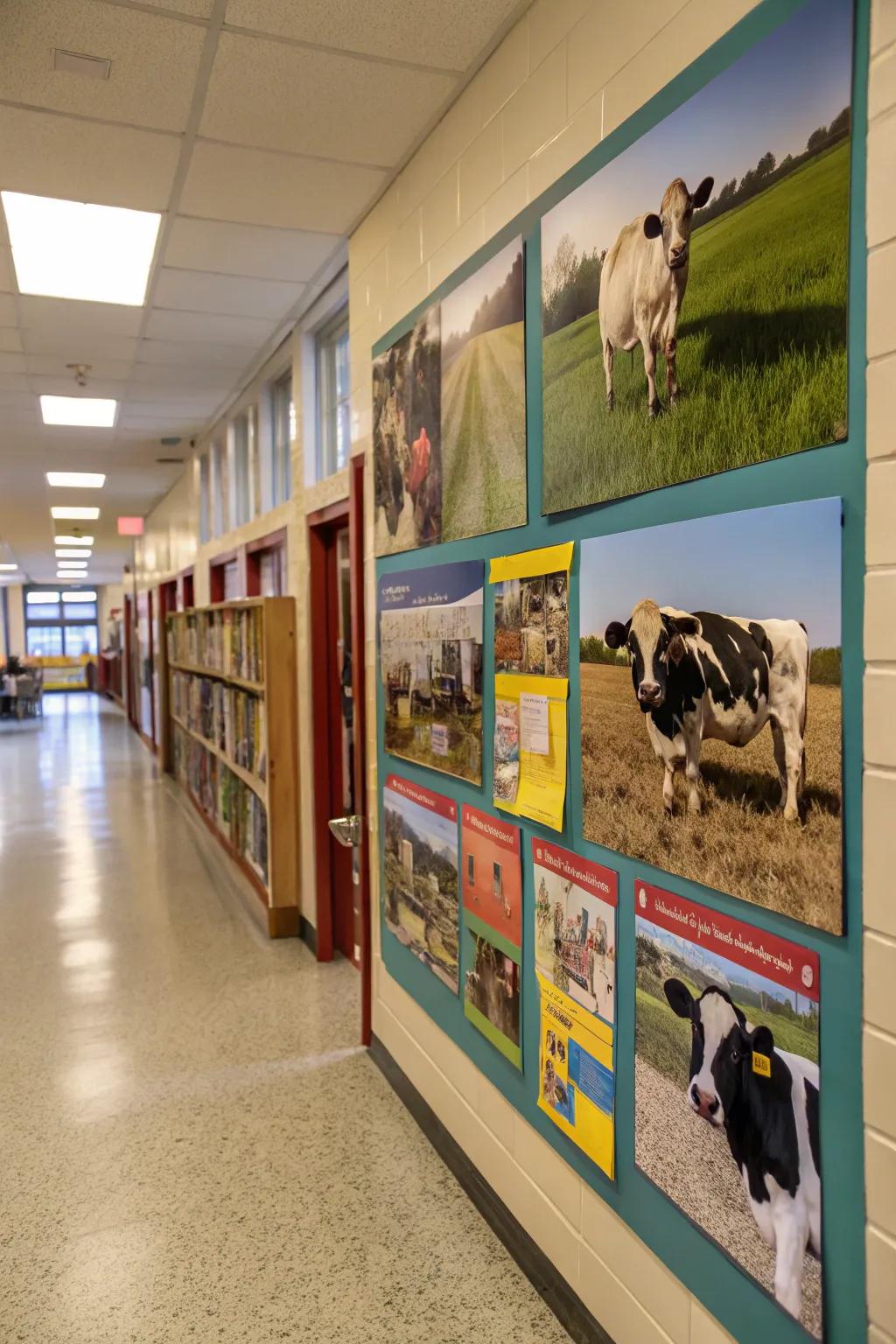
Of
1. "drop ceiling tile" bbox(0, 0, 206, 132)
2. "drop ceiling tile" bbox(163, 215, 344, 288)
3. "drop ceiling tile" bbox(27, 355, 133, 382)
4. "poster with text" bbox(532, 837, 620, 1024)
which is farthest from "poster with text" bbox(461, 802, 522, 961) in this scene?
"drop ceiling tile" bbox(27, 355, 133, 382)

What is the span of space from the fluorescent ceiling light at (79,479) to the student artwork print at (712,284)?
758cm

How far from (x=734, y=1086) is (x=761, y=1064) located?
96mm

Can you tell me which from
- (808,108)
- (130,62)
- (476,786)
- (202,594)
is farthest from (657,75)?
(202,594)

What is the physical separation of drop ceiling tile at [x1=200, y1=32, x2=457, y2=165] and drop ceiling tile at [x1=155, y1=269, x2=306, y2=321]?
3.83ft

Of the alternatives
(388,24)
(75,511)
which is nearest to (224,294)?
(388,24)

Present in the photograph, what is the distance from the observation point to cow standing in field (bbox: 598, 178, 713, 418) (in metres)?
1.60

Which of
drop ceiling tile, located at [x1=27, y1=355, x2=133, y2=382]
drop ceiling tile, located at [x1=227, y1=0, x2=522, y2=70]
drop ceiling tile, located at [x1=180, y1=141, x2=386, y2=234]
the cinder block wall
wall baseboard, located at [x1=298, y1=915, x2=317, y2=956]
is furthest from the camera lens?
drop ceiling tile, located at [x1=27, y1=355, x2=133, y2=382]

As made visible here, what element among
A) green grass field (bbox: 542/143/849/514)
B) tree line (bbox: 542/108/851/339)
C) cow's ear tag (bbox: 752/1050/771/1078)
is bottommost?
cow's ear tag (bbox: 752/1050/771/1078)

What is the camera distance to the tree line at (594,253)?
4.26 ft

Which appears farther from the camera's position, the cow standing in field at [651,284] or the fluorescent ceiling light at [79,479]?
the fluorescent ceiling light at [79,479]

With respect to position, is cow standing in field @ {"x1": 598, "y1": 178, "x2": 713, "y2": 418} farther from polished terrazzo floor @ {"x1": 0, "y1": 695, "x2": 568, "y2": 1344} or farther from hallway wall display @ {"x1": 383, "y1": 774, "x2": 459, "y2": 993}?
polished terrazzo floor @ {"x1": 0, "y1": 695, "x2": 568, "y2": 1344}

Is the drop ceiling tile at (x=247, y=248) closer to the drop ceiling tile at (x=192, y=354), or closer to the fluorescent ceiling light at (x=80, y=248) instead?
the fluorescent ceiling light at (x=80, y=248)

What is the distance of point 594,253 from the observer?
73.2 inches

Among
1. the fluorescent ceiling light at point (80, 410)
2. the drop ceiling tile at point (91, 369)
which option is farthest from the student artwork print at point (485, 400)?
the fluorescent ceiling light at point (80, 410)
